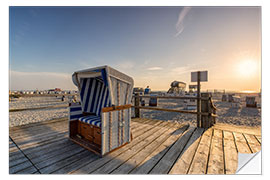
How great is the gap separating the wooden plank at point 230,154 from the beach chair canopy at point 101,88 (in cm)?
241

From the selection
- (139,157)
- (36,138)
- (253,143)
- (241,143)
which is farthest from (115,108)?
(253,143)

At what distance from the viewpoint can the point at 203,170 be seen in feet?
6.25

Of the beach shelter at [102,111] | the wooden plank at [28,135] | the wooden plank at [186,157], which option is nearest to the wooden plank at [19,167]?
the beach shelter at [102,111]

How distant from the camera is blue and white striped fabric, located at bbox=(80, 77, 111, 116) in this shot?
339 centimetres

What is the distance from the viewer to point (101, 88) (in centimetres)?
357

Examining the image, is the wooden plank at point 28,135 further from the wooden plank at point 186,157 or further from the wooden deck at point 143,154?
the wooden plank at point 186,157

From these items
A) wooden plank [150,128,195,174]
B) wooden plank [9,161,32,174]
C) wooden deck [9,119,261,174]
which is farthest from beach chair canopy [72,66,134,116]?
wooden plank [9,161,32,174]

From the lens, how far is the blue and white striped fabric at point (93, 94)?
3393 mm

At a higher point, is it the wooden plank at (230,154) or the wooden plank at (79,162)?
the wooden plank at (79,162)

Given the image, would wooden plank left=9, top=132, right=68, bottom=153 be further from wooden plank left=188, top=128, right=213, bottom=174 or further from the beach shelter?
wooden plank left=188, top=128, right=213, bottom=174

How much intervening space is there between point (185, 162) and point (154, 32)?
14.8ft
